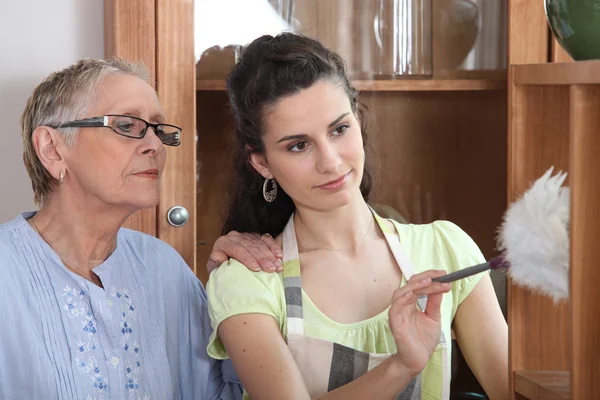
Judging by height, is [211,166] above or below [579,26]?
below

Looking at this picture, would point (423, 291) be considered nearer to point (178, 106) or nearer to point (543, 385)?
point (543, 385)

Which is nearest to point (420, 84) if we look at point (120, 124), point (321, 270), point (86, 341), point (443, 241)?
point (443, 241)

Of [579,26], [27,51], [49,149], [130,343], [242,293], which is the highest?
[27,51]

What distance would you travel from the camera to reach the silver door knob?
1730mm

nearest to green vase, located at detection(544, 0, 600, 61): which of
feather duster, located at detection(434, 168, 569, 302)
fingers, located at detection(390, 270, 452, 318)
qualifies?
feather duster, located at detection(434, 168, 569, 302)

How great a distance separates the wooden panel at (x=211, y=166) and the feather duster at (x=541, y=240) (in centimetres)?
96

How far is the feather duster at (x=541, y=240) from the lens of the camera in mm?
849

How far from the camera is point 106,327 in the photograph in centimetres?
141

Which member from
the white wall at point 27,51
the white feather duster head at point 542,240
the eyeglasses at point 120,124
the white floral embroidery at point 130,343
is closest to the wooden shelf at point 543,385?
the white feather duster head at point 542,240

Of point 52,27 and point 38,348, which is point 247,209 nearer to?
point 38,348

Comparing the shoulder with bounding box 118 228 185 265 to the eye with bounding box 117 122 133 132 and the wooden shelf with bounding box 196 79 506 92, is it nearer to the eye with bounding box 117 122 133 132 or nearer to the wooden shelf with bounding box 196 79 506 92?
the eye with bounding box 117 122 133 132

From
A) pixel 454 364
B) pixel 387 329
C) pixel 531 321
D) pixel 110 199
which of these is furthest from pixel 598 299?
pixel 110 199

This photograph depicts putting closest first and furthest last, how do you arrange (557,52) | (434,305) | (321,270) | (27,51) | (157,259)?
(434,305) < (321,270) < (157,259) < (557,52) < (27,51)

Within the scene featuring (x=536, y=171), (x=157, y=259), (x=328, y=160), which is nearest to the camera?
(x=536, y=171)
